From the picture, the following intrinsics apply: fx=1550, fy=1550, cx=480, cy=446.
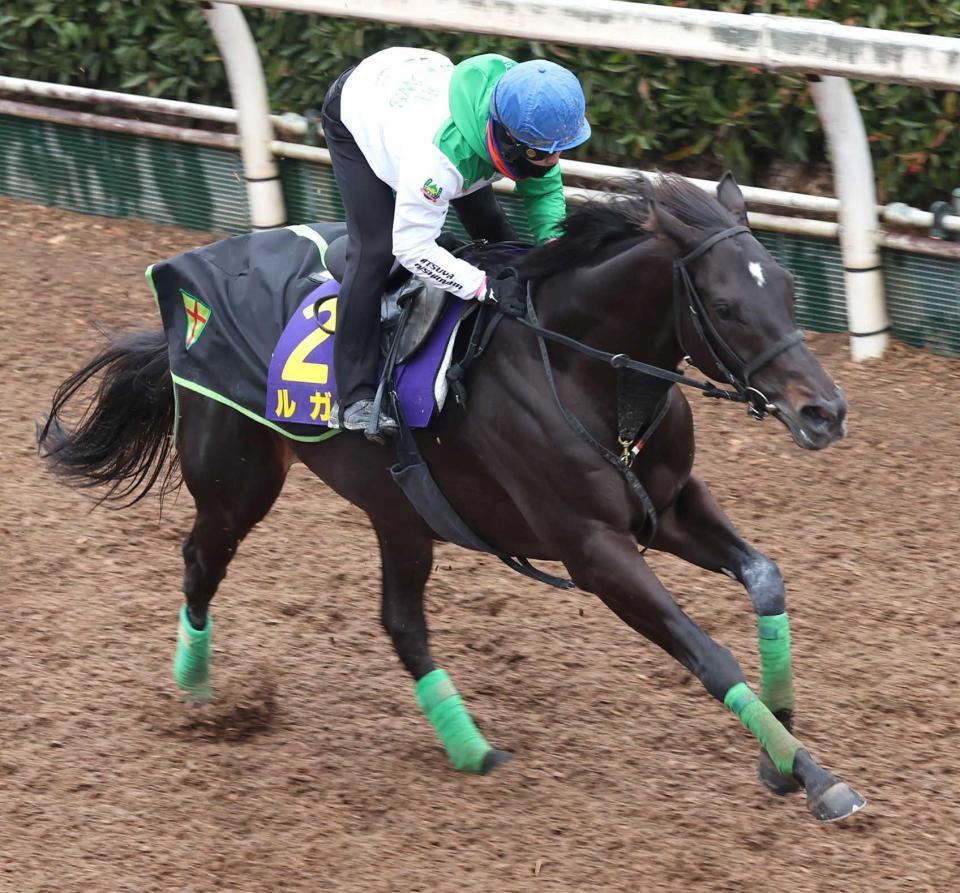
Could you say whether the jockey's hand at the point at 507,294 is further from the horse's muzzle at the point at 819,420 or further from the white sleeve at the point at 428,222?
the horse's muzzle at the point at 819,420

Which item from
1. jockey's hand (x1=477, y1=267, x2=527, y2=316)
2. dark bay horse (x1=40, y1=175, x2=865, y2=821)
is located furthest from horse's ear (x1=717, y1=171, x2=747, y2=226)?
jockey's hand (x1=477, y1=267, x2=527, y2=316)

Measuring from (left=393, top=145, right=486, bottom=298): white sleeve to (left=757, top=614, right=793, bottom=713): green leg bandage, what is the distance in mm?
1213

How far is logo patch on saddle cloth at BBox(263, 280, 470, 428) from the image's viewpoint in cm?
438

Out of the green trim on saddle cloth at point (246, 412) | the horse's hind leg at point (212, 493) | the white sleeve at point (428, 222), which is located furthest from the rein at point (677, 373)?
the horse's hind leg at point (212, 493)

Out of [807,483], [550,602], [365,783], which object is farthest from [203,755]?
[807,483]

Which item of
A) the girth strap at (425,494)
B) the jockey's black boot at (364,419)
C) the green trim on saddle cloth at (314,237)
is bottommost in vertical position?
the girth strap at (425,494)

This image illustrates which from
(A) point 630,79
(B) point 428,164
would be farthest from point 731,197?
(A) point 630,79

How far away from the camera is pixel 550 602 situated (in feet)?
18.5

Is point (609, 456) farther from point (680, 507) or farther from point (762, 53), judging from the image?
point (762, 53)

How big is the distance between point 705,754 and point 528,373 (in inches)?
51.4

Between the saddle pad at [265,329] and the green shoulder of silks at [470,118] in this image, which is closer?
the green shoulder of silks at [470,118]

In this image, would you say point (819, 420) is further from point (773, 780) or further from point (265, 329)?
point (265, 329)

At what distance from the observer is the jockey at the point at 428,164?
3.94 m

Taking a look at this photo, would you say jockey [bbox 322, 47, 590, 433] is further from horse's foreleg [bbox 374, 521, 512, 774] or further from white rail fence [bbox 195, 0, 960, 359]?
white rail fence [bbox 195, 0, 960, 359]
